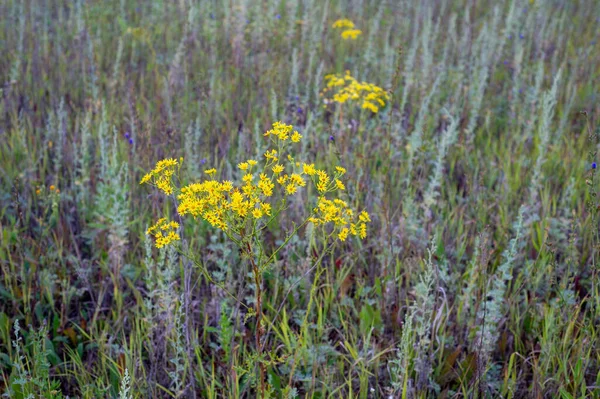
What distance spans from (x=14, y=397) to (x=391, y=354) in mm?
1264

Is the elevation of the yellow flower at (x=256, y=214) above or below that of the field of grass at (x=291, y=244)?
above

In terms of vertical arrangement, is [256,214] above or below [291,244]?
above

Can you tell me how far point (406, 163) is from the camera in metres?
3.13

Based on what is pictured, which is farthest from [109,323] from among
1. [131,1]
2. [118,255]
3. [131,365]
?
[131,1]

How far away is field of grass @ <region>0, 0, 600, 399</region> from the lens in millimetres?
1876

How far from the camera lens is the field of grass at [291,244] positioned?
188 centimetres

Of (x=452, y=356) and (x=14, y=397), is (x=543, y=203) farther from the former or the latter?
(x=14, y=397)

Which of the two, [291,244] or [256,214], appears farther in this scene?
[291,244]

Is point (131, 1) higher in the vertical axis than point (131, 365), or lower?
higher

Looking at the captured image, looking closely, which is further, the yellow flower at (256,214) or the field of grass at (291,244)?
the field of grass at (291,244)

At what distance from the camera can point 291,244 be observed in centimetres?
243

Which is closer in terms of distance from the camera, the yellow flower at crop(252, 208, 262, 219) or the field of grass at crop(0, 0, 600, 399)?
the yellow flower at crop(252, 208, 262, 219)

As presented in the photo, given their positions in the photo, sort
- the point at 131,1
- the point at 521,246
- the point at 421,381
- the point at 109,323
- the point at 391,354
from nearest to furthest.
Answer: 1. the point at 421,381
2. the point at 391,354
3. the point at 109,323
4. the point at 521,246
5. the point at 131,1

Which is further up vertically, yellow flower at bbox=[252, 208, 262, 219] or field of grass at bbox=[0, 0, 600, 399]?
yellow flower at bbox=[252, 208, 262, 219]
